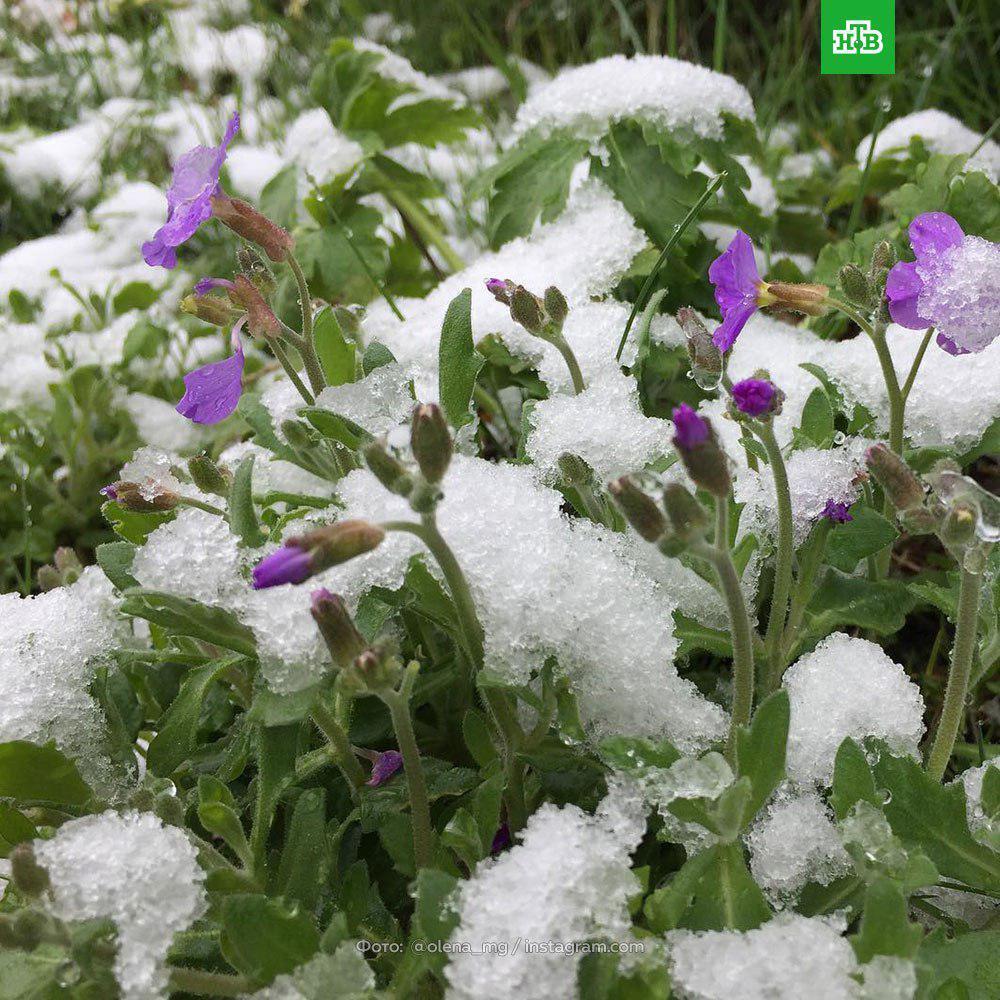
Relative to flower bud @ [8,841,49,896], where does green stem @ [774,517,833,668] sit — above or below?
below

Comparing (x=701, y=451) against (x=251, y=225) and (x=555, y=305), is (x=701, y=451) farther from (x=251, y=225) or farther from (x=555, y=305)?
(x=251, y=225)

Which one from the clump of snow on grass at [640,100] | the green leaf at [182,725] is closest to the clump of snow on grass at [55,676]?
the green leaf at [182,725]

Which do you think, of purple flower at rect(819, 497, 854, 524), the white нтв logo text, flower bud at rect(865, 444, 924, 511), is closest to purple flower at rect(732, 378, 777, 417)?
flower bud at rect(865, 444, 924, 511)

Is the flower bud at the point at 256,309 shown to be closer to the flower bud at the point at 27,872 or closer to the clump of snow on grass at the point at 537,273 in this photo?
the clump of snow on grass at the point at 537,273

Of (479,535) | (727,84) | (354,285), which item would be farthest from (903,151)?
(479,535)

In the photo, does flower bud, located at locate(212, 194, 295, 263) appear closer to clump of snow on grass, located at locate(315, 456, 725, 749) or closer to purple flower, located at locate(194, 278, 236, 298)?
purple flower, located at locate(194, 278, 236, 298)

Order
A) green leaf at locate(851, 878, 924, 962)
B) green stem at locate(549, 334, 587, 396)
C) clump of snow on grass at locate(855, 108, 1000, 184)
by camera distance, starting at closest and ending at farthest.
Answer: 1. green leaf at locate(851, 878, 924, 962)
2. green stem at locate(549, 334, 587, 396)
3. clump of snow on grass at locate(855, 108, 1000, 184)

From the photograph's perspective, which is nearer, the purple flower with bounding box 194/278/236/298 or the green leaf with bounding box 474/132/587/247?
the purple flower with bounding box 194/278/236/298
